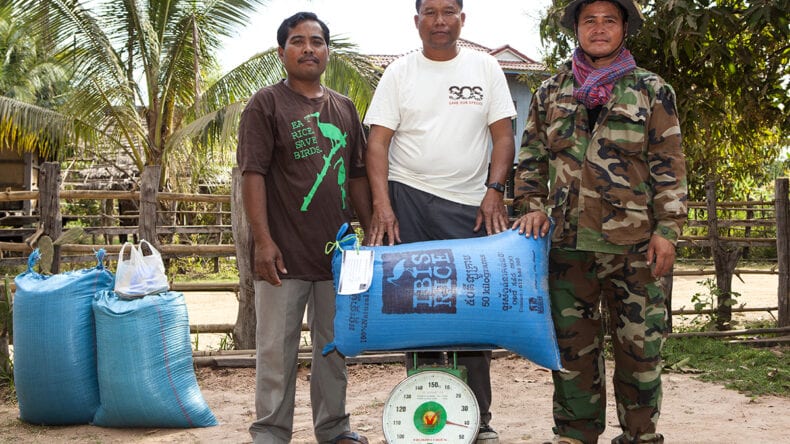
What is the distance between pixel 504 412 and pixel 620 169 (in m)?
1.82

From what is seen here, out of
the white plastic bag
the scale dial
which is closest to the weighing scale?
the scale dial

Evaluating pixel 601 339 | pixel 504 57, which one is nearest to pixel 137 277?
pixel 601 339

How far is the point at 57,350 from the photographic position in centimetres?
376

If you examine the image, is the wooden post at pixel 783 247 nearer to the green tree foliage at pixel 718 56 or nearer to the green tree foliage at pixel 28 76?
the green tree foliage at pixel 718 56

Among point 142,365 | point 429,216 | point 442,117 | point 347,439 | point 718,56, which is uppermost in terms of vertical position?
point 718,56

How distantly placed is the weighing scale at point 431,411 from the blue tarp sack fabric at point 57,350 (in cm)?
196

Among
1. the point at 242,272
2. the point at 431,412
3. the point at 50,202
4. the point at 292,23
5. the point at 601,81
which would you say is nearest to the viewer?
the point at 431,412

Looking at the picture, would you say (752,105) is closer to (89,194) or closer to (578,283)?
(578,283)

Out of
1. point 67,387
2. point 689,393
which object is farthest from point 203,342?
point 689,393

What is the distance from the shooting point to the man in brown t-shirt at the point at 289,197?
116 inches

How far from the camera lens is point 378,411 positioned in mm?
4129

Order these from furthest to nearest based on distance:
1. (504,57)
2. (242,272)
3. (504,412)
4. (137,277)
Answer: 1. (504,57)
2. (242,272)
3. (504,412)
4. (137,277)

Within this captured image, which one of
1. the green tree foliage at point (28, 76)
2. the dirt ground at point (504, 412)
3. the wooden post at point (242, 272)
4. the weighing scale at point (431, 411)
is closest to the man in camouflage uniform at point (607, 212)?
the weighing scale at point (431, 411)

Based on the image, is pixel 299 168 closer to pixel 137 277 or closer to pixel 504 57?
pixel 137 277
